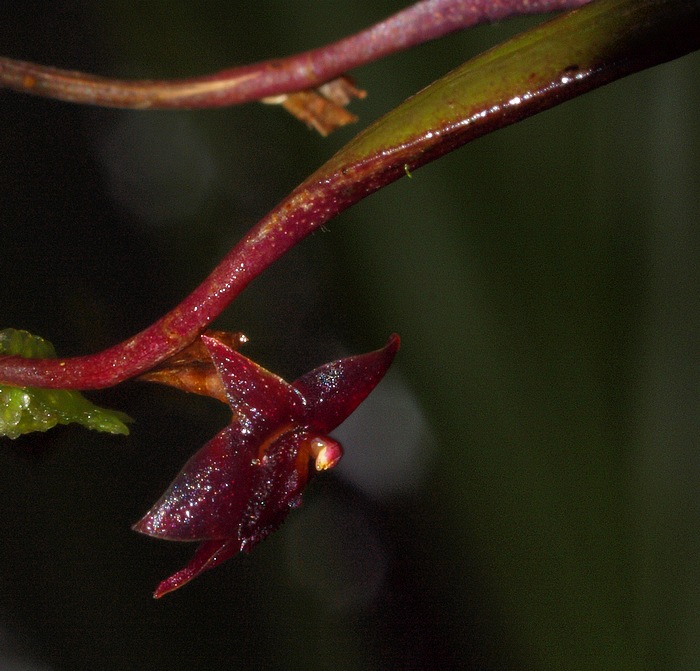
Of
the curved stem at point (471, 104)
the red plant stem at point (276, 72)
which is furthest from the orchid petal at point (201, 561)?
the red plant stem at point (276, 72)

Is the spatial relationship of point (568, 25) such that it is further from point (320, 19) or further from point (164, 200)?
point (320, 19)

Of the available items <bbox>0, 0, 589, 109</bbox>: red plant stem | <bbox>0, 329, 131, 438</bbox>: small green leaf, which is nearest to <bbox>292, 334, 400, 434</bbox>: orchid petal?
<bbox>0, 329, 131, 438</bbox>: small green leaf

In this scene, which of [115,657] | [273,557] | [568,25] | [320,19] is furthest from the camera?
[320,19]

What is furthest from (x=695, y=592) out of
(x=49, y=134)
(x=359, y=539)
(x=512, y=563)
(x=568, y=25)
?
(x=49, y=134)

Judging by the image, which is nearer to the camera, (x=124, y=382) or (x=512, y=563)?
(x=124, y=382)

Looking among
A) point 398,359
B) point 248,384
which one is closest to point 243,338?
point 248,384

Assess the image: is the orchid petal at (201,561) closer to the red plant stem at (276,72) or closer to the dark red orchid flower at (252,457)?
the dark red orchid flower at (252,457)
